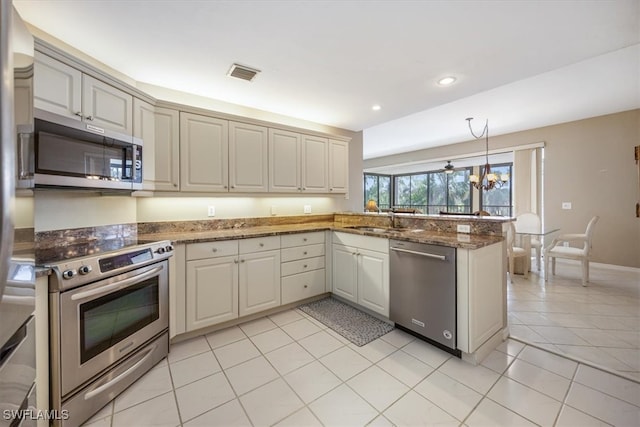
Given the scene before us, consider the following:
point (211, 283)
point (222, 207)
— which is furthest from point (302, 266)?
point (222, 207)

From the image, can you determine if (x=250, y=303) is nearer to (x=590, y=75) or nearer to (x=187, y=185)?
(x=187, y=185)

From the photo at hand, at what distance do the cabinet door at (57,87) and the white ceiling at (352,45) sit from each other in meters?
0.34

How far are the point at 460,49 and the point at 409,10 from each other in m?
0.69

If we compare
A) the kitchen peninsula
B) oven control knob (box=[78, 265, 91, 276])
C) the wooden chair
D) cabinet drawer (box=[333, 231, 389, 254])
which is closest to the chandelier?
the wooden chair

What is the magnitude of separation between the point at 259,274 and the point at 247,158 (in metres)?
1.29

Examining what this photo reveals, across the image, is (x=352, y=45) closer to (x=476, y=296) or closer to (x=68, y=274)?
(x=476, y=296)

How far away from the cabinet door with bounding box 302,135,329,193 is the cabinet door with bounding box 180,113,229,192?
1.05 m

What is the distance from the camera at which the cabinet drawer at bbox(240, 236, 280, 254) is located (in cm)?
257

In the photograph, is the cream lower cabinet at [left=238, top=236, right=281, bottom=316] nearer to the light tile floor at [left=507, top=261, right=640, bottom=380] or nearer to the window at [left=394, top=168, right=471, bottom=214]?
the light tile floor at [left=507, top=261, right=640, bottom=380]

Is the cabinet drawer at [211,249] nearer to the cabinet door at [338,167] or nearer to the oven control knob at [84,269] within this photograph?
the oven control knob at [84,269]

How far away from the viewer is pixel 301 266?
298cm

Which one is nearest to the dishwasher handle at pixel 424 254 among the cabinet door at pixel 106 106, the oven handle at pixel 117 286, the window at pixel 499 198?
the oven handle at pixel 117 286

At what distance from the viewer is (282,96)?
2996 millimetres

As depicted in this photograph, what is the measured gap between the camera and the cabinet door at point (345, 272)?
2.87m
